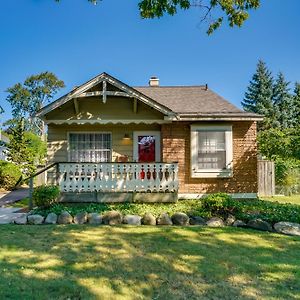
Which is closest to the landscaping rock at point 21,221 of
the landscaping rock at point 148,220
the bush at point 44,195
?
the bush at point 44,195

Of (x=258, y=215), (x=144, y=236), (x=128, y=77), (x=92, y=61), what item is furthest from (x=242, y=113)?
(x=92, y=61)

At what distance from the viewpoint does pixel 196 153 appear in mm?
11438

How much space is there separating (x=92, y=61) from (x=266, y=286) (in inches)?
804

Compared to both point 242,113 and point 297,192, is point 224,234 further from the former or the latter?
point 297,192

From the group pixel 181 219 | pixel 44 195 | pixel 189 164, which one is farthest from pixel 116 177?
pixel 181 219

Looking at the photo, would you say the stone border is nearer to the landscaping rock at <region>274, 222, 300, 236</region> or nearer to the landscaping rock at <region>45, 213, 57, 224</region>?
the landscaping rock at <region>45, 213, 57, 224</region>

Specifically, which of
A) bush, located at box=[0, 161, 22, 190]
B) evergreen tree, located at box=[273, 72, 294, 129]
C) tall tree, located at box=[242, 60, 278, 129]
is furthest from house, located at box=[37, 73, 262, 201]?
evergreen tree, located at box=[273, 72, 294, 129]

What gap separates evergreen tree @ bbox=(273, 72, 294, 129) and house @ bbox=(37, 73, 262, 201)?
2972 centimetres

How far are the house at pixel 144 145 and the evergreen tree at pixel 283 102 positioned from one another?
2972 cm

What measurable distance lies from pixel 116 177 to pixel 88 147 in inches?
89.8

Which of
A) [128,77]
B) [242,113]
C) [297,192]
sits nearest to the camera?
[242,113]

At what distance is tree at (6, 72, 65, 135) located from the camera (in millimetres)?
50156

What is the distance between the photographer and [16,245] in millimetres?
5723

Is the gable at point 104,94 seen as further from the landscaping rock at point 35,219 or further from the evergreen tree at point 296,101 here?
the evergreen tree at point 296,101
